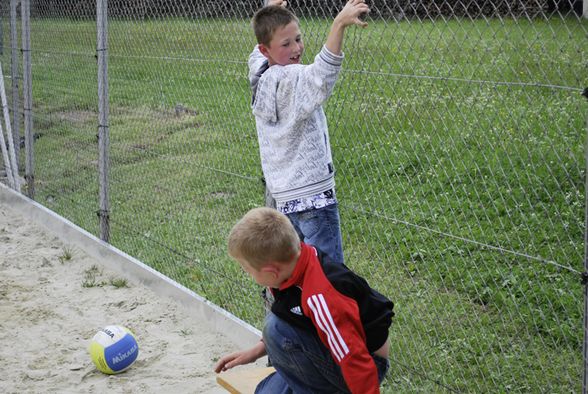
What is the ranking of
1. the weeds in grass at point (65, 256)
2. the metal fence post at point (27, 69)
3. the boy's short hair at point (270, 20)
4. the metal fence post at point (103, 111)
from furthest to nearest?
the metal fence post at point (27, 69) < the weeds in grass at point (65, 256) < the metal fence post at point (103, 111) < the boy's short hair at point (270, 20)

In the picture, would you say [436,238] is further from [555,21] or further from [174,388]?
[555,21]

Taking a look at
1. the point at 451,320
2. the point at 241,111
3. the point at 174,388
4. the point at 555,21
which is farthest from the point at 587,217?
the point at 241,111

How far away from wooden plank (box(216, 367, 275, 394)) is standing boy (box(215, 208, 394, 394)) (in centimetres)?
48

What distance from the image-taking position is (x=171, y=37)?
6.04 metres

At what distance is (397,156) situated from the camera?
5.23 metres

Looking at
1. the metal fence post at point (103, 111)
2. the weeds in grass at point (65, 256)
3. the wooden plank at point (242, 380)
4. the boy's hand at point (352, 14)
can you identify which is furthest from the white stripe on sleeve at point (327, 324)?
the weeds in grass at point (65, 256)

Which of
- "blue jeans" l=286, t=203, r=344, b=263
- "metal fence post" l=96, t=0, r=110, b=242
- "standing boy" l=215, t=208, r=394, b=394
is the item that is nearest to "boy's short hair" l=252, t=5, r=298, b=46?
"blue jeans" l=286, t=203, r=344, b=263

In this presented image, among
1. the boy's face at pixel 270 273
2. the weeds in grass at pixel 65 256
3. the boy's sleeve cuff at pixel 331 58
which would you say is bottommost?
the weeds in grass at pixel 65 256

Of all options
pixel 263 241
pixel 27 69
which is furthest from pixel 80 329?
pixel 27 69

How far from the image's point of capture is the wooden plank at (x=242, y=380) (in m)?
3.84

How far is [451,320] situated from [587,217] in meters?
1.84

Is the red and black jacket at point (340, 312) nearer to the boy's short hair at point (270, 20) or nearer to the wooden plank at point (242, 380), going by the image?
the wooden plank at point (242, 380)

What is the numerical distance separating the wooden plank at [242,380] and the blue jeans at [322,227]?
676 mm

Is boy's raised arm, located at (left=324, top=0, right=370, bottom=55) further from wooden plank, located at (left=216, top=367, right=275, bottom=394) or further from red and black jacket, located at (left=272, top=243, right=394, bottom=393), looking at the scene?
wooden plank, located at (left=216, top=367, right=275, bottom=394)
